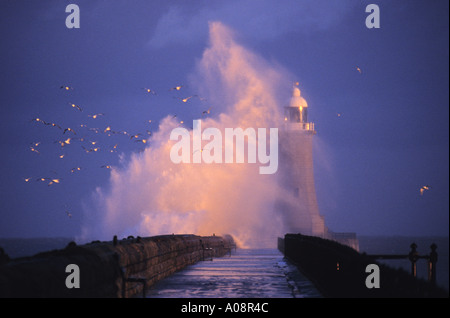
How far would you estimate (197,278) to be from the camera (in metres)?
22.5

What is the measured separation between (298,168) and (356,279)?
236ft

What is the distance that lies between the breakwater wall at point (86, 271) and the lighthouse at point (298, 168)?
62.9 m

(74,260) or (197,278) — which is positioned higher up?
(74,260)

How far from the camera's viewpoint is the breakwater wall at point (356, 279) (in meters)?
10.5

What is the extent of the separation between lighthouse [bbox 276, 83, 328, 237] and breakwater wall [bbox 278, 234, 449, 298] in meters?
62.5

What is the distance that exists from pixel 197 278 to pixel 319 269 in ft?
15.8

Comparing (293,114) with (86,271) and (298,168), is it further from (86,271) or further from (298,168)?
(86,271)

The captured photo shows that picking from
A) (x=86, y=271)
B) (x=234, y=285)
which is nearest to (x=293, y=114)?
(x=234, y=285)

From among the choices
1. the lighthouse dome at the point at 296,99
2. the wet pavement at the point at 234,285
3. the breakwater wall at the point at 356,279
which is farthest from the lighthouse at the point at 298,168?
the breakwater wall at the point at 356,279

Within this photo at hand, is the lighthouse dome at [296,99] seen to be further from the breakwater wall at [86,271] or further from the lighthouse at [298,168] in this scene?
A: the breakwater wall at [86,271]

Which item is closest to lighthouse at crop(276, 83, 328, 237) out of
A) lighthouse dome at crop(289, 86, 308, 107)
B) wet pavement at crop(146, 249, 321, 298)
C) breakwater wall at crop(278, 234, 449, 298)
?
lighthouse dome at crop(289, 86, 308, 107)

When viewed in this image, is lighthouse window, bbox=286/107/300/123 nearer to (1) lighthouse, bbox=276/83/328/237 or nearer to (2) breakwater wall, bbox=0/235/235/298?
(1) lighthouse, bbox=276/83/328/237
